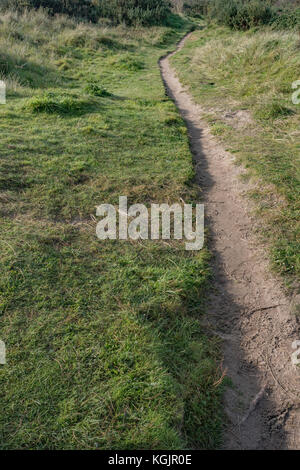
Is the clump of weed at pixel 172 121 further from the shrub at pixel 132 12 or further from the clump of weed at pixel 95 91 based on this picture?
the shrub at pixel 132 12

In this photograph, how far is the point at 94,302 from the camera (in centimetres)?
327

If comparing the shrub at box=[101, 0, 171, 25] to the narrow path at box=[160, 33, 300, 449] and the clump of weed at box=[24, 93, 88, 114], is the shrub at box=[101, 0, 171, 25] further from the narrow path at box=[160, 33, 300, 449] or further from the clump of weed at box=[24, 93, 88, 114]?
the narrow path at box=[160, 33, 300, 449]

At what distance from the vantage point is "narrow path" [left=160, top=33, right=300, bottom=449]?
8.72 feet

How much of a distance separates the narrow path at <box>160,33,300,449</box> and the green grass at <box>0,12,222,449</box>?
192mm

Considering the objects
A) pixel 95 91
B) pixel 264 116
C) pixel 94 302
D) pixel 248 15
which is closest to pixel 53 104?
pixel 95 91

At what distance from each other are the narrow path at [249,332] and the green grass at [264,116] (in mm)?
290

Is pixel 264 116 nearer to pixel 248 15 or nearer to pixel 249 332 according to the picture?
pixel 249 332

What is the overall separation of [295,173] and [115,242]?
341 cm

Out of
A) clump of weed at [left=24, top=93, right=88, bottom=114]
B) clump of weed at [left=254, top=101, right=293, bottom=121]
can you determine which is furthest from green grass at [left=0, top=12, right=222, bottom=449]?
clump of weed at [left=254, top=101, right=293, bottom=121]

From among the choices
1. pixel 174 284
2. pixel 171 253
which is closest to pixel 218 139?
pixel 171 253

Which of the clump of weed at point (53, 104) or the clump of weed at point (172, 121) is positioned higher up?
the clump of weed at point (53, 104)

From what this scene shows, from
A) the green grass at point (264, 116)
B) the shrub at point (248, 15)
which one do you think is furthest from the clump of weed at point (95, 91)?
the shrub at point (248, 15)

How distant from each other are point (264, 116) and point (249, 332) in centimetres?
596

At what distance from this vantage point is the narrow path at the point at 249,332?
2.66 meters
